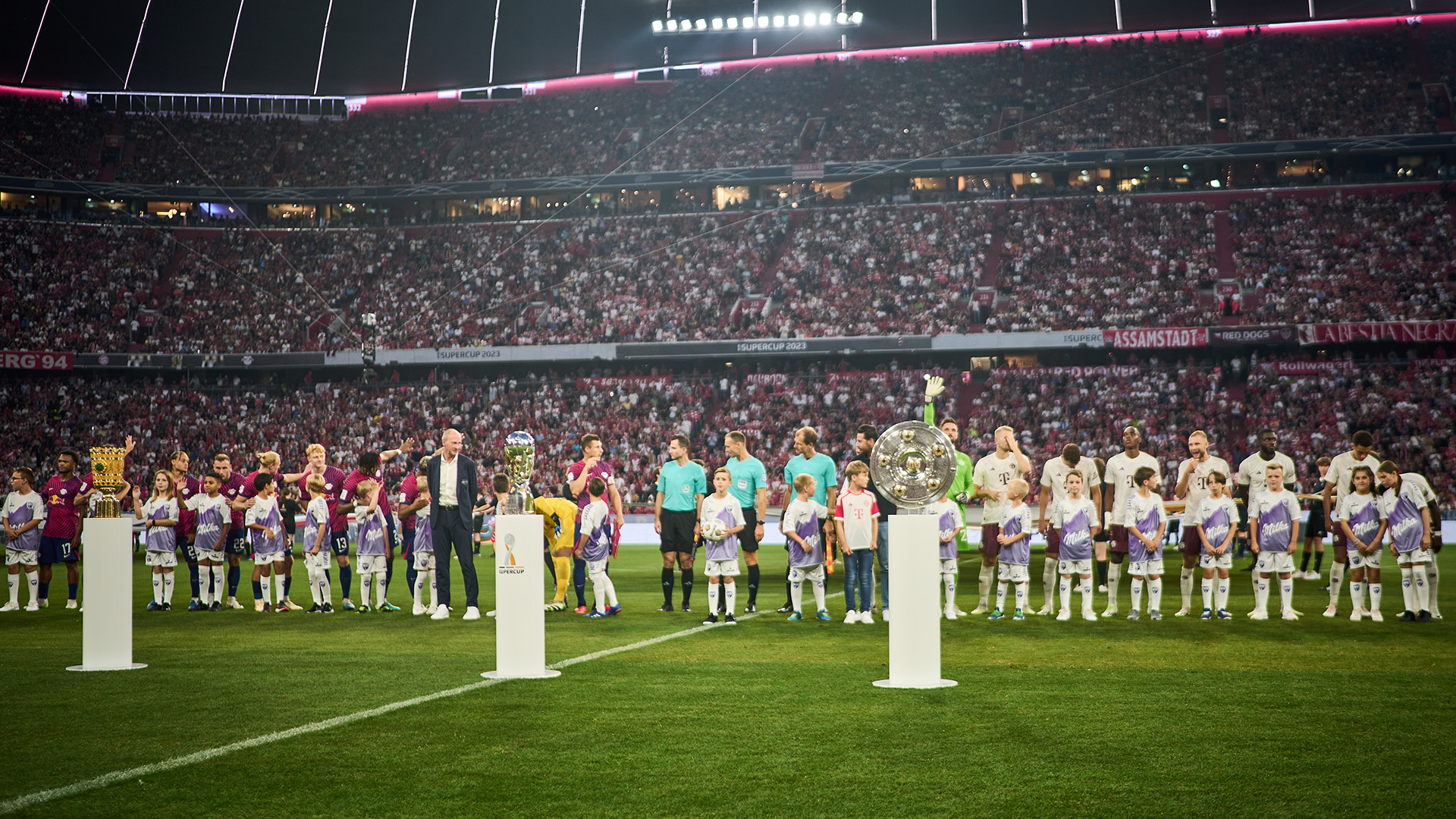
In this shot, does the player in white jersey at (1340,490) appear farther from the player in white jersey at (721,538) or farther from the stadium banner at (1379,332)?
the stadium banner at (1379,332)

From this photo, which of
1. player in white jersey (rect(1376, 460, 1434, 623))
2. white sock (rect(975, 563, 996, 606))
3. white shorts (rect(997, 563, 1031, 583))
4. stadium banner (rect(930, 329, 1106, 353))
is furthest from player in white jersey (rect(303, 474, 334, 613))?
stadium banner (rect(930, 329, 1106, 353))

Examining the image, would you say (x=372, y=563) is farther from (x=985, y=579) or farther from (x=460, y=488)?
(x=985, y=579)

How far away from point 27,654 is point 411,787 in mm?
6772

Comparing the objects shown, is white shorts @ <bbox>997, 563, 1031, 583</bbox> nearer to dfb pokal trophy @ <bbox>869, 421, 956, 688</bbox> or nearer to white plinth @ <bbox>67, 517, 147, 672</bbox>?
dfb pokal trophy @ <bbox>869, 421, 956, 688</bbox>

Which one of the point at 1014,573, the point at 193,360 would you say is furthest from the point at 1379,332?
the point at 193,360

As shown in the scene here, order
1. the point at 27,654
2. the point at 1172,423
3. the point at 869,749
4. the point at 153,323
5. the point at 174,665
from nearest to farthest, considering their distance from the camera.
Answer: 1. the point at 869,749
2. the point at 174,665
3. the point at 27,654
4. the point at 1172,423
5. the point at 153,323

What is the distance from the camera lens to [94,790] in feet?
17.6

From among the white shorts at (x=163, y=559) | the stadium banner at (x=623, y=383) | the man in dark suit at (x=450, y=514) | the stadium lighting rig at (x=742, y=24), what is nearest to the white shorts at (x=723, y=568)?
the man in dark suit at (x=450, y=514)

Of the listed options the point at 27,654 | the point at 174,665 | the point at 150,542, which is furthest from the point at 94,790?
the point at 150,542

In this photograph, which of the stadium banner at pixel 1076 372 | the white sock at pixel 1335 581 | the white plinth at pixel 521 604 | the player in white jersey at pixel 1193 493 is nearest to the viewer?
the white plinth at pixel 521 604

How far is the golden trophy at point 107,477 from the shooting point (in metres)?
9.83

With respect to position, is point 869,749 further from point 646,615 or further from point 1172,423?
point 1172,423

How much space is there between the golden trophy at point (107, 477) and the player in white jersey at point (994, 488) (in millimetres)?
8640

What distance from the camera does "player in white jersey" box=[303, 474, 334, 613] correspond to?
44.7 feet
